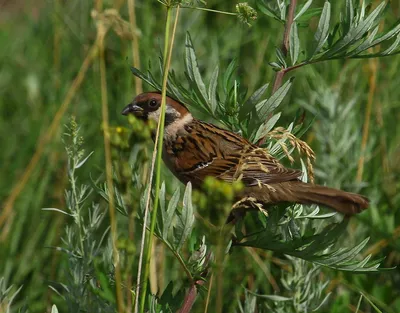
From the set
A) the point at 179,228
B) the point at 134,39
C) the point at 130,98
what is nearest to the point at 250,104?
the point at 179,228

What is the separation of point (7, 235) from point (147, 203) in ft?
6.01

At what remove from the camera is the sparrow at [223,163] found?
2354 mm

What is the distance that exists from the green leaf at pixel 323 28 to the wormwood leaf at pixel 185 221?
543 millimetres

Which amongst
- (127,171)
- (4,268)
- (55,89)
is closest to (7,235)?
(4,268)

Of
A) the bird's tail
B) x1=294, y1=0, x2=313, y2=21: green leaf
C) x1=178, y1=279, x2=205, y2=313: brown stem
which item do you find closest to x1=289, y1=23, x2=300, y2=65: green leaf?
x1=294, y1=0, x2=313, y2=21: green leaf

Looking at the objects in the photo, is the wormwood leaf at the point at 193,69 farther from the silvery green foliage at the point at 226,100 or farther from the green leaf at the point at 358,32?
the green leaf at the point at 358,32

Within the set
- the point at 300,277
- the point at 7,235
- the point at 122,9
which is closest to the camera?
the point at 300,277

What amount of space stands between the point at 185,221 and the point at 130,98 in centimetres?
193

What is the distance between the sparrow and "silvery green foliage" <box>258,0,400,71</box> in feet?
1.02

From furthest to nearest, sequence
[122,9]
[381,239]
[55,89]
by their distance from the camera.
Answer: [122,9] → [55,89] → [381,239]

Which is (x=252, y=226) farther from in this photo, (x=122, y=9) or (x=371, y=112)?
(x=122, y=9)

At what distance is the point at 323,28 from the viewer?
2225 mm

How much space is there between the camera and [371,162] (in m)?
3.88

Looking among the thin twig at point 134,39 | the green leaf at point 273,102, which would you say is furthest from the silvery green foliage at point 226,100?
the thin twig at point 134,39
